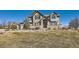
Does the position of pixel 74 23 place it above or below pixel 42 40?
above

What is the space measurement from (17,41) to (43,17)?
399 millimetres

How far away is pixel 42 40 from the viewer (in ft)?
15.5

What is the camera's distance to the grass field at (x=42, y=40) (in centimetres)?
473

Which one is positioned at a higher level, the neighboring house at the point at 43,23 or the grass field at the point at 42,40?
the neighboring house at the point at 43,23

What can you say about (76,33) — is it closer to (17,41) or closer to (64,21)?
(64,21)

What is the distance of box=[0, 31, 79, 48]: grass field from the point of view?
4.73 meters

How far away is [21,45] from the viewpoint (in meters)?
4.73

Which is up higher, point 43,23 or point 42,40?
point 43,23

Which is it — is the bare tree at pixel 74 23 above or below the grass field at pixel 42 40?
above

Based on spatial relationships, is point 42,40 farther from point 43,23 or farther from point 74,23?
point 74,23

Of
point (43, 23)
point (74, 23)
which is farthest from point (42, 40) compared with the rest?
point (74, 23)

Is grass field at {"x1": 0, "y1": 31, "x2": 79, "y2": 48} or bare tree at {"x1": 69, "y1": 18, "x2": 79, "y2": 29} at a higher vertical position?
bare tree at {"x1": 69, "y1": 18, "x2": 79, "y2": 29}

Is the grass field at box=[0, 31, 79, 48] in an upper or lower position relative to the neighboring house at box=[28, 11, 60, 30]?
lower
